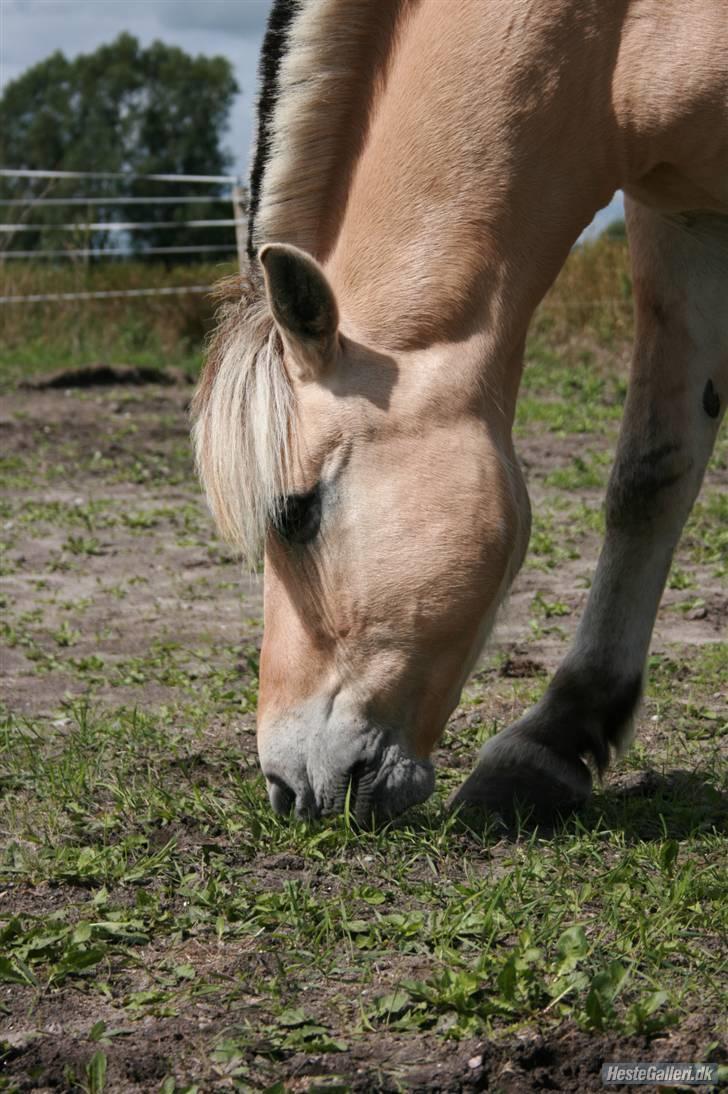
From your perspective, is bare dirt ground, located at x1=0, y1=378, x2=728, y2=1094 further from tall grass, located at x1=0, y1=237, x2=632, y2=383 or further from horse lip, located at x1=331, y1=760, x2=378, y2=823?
tall grass, located at x1=0, y1=237, x2=632, y2=383

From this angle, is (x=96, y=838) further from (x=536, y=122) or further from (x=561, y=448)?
(x=561, y=448)

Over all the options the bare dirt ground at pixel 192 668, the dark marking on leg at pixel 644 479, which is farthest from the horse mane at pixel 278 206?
the dark marking on leg at pixel 644 479

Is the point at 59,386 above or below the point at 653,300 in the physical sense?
below

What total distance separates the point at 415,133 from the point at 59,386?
338 inches

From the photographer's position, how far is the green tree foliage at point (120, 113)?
5347 cm

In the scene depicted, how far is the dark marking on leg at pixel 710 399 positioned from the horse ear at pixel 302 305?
118cm

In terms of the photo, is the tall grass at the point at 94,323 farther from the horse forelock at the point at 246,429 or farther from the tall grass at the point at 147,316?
the horse forelock at the point at 246,429

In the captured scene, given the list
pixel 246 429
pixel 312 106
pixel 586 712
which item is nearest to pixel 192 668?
pixel 586 712

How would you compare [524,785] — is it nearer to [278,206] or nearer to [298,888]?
[298,888]

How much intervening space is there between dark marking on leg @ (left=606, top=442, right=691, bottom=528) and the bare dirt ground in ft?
1.45

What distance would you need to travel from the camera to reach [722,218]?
3.33 m

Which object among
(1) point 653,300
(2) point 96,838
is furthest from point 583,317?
(2) point 96,838

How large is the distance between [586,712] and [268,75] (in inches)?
67.0

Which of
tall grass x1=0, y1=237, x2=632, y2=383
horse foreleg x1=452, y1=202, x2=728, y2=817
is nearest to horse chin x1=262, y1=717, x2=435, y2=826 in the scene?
horse foreleg x1=452, y1=202, x2=728, y2=817
